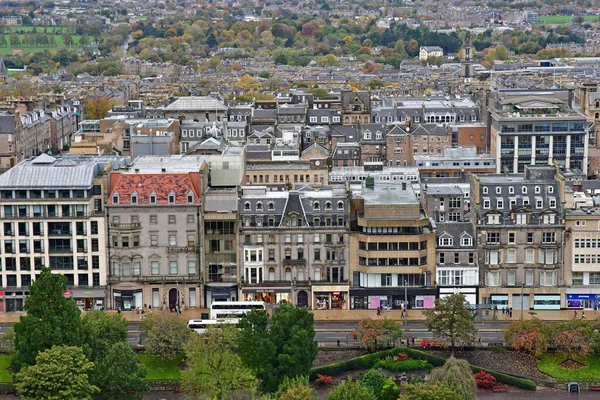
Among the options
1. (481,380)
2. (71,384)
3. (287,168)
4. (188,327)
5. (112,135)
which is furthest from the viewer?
(112,135)

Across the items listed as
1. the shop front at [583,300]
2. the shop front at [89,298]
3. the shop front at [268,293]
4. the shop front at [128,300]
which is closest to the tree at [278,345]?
the shop front at [268,293]

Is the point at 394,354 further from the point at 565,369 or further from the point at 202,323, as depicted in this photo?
the point at 202,323

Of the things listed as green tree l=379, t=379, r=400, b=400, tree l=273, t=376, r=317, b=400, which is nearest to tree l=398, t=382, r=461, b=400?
green tree l=379, t=379, r=400, b=400

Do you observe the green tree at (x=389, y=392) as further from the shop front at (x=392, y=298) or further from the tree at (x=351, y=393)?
the shop front at (x=392, y=298)

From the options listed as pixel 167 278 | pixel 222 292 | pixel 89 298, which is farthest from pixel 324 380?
pixel 89 298

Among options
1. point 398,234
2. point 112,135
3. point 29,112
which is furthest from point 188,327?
point 29,112

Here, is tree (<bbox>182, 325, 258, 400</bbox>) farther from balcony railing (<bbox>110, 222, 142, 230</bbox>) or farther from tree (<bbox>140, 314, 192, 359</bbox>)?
balcony railing (<bbox>110, 222, 142, 230</bbox>)

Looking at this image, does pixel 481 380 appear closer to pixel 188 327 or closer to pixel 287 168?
pixel 188 327
